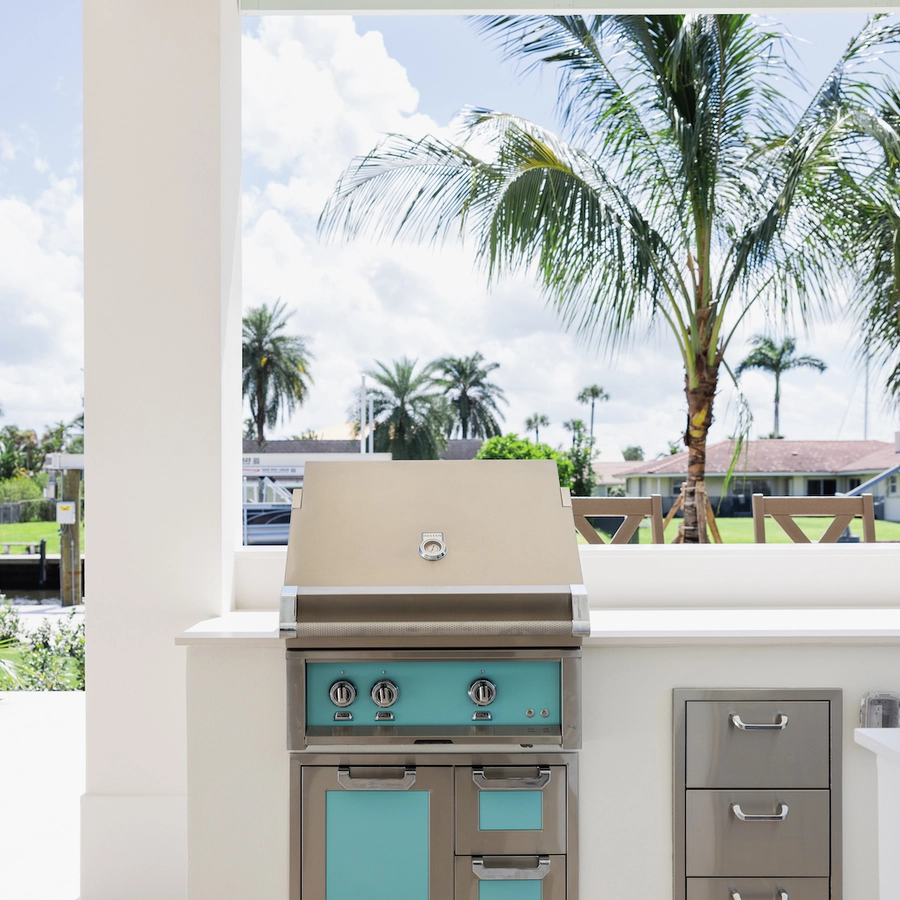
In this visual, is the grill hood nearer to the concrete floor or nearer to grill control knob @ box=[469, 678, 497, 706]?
grill control knob @ box=[469, 678, 497, 706]

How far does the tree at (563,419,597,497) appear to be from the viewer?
13.6ft

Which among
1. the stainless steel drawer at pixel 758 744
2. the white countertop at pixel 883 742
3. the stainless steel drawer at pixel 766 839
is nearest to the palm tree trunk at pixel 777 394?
the stainless steel drawer at pixel 758 744

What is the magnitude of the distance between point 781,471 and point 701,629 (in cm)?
208

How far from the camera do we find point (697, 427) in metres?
3.83

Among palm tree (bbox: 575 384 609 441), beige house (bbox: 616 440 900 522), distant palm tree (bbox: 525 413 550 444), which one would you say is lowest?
→ beige house (bbox: 616 440 900 522)

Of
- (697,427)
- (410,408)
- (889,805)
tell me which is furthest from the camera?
(410,408)

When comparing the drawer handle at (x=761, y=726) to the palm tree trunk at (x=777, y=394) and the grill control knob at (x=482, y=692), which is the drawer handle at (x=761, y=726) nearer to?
the grill control knob at (x=482, y=692)

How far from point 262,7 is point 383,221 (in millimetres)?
895

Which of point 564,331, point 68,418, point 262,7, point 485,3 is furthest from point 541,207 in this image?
point 68,418

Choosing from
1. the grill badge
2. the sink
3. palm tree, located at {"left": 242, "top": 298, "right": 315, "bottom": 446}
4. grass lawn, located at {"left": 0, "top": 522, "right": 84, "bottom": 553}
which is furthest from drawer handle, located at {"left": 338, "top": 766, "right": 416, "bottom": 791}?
grass lawn, located at {"left": 0, "top": 522, "right": 84, "bottom": 553}

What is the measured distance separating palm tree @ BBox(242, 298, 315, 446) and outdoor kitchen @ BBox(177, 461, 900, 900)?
8.96 feet

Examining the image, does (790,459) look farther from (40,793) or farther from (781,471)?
(40,793)

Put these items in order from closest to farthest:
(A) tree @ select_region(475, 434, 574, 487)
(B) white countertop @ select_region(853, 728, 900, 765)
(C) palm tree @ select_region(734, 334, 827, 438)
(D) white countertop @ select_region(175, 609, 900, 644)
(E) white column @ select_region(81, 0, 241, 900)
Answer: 1. (B) white countertop @ select_region(853, 728, 900, 765)
2. (D) white countertop @ select_region(175, 609, 900, 644)
3. (E) white column @ select_region(81, 0, 241, 900)
4. (C) palm tree @ select_region(734, 334, 827, 438)
5. (A) tree @ select_region(475, 434, 574, 487)

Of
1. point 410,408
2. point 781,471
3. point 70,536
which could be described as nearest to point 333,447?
point 410,408
